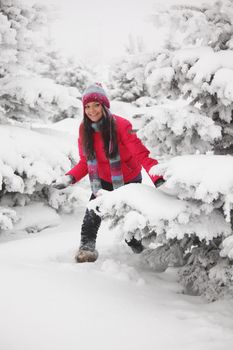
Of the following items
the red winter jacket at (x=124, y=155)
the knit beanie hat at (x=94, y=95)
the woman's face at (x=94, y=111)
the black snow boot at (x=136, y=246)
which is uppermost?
the knit beanie hat at (x=94, y=95)

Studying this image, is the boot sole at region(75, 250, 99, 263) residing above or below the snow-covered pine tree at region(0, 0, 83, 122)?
below

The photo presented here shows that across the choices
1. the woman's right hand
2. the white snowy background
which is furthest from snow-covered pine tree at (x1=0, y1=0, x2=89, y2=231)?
the woman's right hand

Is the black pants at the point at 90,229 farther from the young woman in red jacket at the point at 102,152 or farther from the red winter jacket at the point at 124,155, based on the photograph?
the red winter jacket at the point at 124,155

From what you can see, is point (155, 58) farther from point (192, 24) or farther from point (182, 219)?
point (182, 219)

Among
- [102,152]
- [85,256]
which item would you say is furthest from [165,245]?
[102,152]

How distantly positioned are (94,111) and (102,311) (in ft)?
6.64

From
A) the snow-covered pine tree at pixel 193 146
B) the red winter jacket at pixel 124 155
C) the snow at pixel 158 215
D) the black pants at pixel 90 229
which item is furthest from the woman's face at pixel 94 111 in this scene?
the snow at pixel 158 215

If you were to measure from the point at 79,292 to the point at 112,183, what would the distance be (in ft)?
5.27

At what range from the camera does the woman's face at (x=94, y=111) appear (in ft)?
12.3

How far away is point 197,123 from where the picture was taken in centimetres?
277

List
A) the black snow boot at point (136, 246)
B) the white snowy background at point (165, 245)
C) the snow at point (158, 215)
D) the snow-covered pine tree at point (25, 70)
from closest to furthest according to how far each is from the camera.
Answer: the white snowy background at point (165, 245) < the snow at point (158, 215) < the black snow boot at point (136, 246) < the snow-covered pine tree at point (25, 70)

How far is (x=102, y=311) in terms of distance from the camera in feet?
8.08

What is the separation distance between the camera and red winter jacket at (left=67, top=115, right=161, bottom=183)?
3.54 metres

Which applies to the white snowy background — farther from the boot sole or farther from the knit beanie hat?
the knit beanie hat
